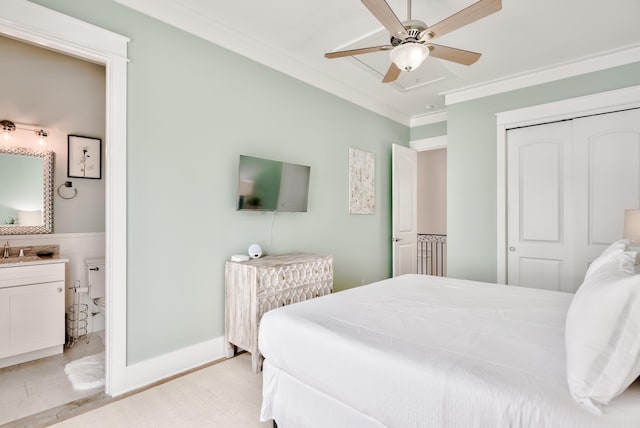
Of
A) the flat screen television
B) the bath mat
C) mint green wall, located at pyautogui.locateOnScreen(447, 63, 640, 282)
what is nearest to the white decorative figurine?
the flat screen television

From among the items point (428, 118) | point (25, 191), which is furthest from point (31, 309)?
point (428, 118)

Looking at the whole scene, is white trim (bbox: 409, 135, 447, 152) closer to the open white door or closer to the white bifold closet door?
the open white door

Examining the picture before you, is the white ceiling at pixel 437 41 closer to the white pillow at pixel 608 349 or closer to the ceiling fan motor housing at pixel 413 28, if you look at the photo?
the ceiling fan motor housing at pixel 413 28

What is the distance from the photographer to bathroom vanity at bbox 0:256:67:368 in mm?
2561

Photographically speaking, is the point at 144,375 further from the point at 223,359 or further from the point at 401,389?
the point at 401,389

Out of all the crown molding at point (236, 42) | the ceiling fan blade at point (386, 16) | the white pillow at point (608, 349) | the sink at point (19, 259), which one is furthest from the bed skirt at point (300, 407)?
the crown molding at point (236, 42)

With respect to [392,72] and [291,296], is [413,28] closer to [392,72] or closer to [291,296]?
[392,72]

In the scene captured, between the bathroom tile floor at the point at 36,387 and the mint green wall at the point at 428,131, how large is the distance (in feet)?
15.7

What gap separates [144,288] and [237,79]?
1885 mm

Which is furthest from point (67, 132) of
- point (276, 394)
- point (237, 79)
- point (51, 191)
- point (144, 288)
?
point (276, 394)

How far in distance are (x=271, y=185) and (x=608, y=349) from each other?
2541 mm

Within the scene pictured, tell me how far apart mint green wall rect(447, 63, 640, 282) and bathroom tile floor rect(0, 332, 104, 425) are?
12.5 ft

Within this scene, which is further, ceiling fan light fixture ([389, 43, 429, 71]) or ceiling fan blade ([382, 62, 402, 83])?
ceiling fan blade ([382, 62, 402, 83])

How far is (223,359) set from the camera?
107 inches
